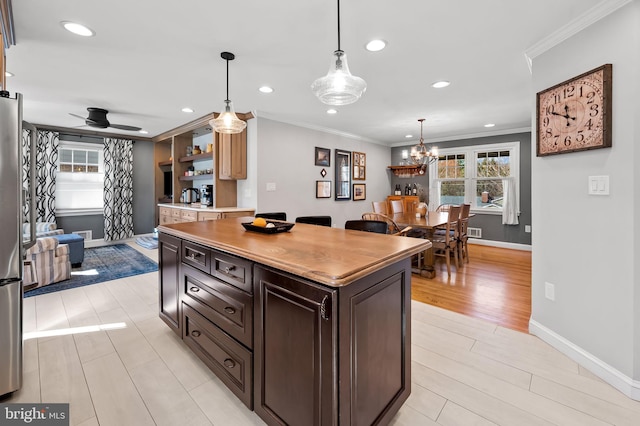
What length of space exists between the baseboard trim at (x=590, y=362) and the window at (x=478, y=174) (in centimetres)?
424

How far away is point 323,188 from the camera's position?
556cm

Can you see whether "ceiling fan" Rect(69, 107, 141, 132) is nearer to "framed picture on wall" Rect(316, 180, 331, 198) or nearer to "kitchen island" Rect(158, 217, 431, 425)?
"framed picture on wall" Rect(316, 180, 331, 198)

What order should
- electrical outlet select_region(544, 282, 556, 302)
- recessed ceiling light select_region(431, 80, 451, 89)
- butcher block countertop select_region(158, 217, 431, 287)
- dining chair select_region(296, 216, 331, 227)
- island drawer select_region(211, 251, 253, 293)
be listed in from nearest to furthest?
butcher block countertop select_region(158, 217, 431, 287) < island drawer select_region(211, 251, 253, 293) < electrical outlet select_region(544, 282, 556, 302) < dining chair select_region(296, 216, 331, 227) < recessed ceiling light select_region(431, 80, 451, 89)

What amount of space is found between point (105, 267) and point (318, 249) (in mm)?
4481

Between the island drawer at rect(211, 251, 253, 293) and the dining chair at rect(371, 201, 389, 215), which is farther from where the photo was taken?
the dining chair at rect(371, 201, 389, 215)

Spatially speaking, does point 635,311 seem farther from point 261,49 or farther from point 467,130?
point 467,130

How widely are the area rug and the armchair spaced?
92 mm

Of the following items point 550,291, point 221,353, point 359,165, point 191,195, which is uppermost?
point 359,165

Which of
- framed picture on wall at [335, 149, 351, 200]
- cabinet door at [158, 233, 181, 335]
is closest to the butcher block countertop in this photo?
cabinet door at [158, 233, 181, 335]

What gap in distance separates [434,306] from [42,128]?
716cm

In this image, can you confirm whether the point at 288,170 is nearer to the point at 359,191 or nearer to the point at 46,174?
the point at 359,191

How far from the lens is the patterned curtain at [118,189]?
19.6ft

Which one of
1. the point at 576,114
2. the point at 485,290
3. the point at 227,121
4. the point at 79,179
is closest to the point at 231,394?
the point at 227,121

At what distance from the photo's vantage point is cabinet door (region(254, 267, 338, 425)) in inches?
42.1
